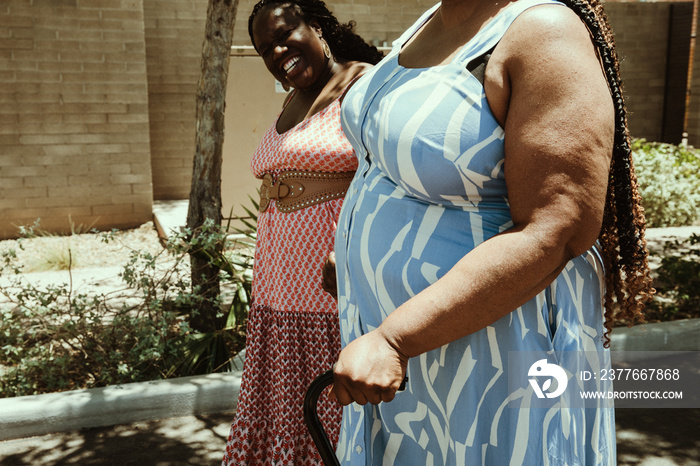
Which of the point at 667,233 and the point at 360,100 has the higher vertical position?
the point at 667,233

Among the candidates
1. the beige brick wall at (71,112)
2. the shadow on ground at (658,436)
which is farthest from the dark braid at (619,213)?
the beige brick wall at (71,112)

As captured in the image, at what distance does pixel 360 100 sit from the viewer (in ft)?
5.14

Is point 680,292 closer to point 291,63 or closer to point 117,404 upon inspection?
point 291,63

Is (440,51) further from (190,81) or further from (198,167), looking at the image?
(190,81)

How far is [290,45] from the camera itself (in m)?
2.73

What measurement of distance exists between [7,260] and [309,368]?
7.65 ft

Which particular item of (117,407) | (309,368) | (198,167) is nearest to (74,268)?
(198,167)

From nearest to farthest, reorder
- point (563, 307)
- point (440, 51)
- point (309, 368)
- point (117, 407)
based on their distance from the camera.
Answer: point (563, 307) < point (440, 51) < point (309, 368) < point (117, 407)

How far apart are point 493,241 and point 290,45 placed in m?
1.76

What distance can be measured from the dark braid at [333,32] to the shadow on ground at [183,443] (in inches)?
85.5

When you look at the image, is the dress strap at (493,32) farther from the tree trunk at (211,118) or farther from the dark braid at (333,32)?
the tree trunk at (211,118)

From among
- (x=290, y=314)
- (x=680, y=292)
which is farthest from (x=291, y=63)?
(x=680, y=292)

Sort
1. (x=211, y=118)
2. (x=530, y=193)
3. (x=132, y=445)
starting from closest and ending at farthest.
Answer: (x=530, y=193) < (x=132, y=445) < (x=211, y=118)

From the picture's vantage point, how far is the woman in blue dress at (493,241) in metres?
1.19
